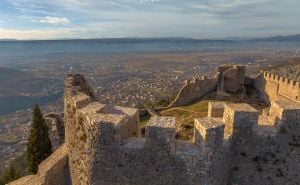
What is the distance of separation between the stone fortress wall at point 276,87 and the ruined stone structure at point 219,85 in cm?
240

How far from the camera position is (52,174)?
16.1 metres

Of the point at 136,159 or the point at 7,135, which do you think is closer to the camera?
the point at 136,159

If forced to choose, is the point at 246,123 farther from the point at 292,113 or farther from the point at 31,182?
the point at 31,182

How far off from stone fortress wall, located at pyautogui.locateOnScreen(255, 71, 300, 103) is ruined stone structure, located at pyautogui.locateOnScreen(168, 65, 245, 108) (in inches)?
94.7

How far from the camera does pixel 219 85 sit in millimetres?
40875

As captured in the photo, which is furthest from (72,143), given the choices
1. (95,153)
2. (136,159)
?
(136,159)

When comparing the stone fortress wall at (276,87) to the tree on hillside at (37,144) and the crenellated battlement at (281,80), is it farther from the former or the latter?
the tree on hillside at (37,144)

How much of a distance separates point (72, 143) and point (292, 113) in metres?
9.02

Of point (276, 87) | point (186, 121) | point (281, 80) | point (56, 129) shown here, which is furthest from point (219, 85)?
point (56, 129)

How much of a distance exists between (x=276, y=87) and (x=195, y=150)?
27827 millimetres

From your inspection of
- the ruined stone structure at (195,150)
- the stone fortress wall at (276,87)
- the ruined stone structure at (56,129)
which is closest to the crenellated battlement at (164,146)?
the ruined stone structure at (195,150)

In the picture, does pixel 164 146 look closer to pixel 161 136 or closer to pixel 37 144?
pixel 161 136

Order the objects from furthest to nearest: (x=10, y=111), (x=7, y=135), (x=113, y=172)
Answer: (x=10, y=111), (x=7, y=135), (x=113, y=172)

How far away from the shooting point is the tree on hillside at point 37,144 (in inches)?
1008
